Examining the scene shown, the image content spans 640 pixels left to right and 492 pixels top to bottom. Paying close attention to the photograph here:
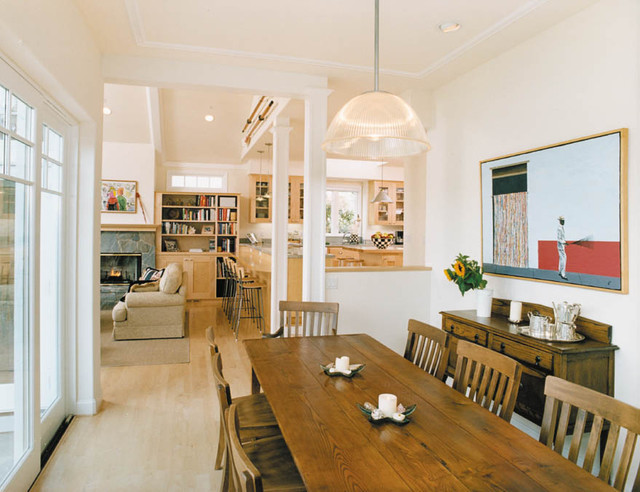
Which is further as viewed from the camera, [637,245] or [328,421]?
[637,245]

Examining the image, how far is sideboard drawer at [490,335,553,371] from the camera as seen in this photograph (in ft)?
8.05

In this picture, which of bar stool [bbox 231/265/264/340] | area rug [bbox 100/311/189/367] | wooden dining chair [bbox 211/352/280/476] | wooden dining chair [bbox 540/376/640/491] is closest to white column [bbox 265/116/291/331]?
bar stool [bbox 231/265/264/340]

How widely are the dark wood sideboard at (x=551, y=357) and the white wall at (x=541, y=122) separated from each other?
68mm

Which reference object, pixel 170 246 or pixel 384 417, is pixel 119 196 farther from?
pixel 384 417

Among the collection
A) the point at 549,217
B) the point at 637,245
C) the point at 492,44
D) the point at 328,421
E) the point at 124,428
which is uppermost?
the point at 492,44

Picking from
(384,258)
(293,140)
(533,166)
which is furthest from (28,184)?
(384,258)

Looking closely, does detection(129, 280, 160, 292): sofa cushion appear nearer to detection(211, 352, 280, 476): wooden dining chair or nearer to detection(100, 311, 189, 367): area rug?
detection(100, 311, 189, 367): area rug

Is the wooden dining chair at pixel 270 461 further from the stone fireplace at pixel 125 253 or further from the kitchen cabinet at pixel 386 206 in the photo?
the kitchen cabinet at pixel 386 206

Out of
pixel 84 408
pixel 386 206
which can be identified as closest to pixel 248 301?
pixel 84 408

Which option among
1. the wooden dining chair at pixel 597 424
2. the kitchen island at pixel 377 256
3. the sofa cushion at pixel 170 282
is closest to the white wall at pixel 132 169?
the sofa cushion at pixel 170 282

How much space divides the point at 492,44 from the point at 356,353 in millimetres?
2377

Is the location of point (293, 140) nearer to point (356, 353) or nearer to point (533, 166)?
point (533, 166)

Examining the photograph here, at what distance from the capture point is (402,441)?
1468 millimetres

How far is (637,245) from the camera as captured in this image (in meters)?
2.35
